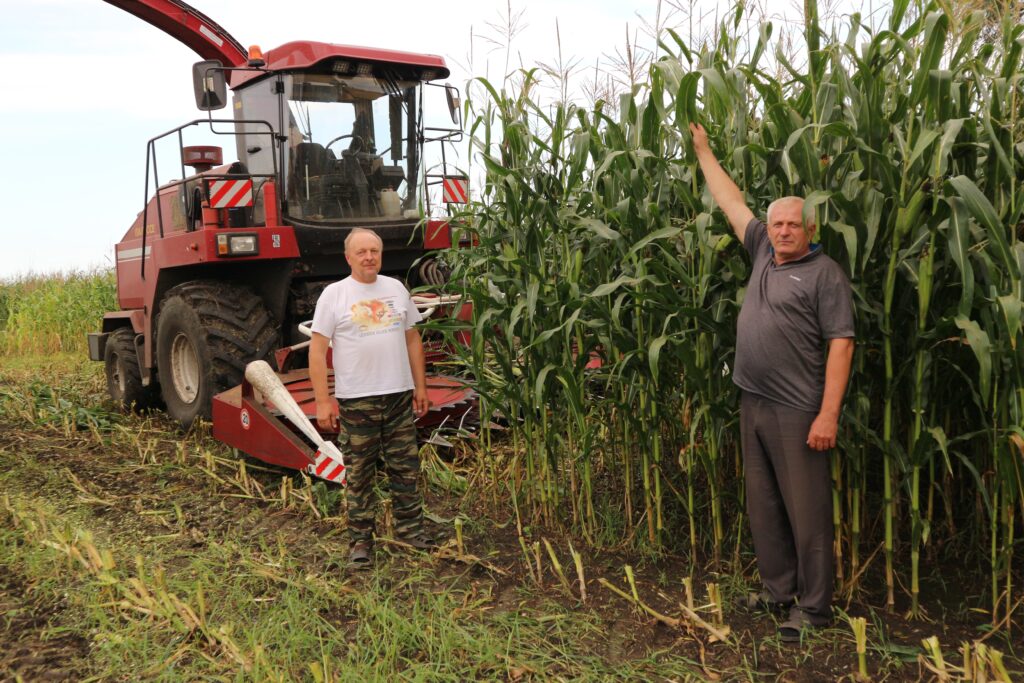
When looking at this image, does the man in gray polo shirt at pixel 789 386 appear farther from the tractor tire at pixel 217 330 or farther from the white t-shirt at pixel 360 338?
the tractor tire at pixel 217 330

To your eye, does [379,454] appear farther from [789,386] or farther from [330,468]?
[789,386]

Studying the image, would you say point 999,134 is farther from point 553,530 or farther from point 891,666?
point 553,530

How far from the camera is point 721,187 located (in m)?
3.20

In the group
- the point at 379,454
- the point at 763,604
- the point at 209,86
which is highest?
the point at 209,86

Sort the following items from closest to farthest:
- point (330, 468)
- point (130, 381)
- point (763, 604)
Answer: point (763, 604) < point (330, 468) < point (130, 381)

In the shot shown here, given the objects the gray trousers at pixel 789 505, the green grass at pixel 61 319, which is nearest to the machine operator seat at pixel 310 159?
the gray trousers at pixel 789 505

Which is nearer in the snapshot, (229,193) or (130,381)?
(229,193)

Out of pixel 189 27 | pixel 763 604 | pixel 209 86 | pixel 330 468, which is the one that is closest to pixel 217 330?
pixel 209 86

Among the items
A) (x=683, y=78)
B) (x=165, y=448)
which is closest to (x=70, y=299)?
(x=165, y=448)

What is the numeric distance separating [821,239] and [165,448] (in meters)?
4.99

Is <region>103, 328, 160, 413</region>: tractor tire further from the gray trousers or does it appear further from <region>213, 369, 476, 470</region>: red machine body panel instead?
the gray trousers

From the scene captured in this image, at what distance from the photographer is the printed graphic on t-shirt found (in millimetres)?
3980

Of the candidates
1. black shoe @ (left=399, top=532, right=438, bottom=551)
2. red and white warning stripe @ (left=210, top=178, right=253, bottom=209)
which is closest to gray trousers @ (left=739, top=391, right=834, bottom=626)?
black shoe @ (left=399, top=532, right=438, bottom=551)

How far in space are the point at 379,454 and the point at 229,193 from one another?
2.82 m
